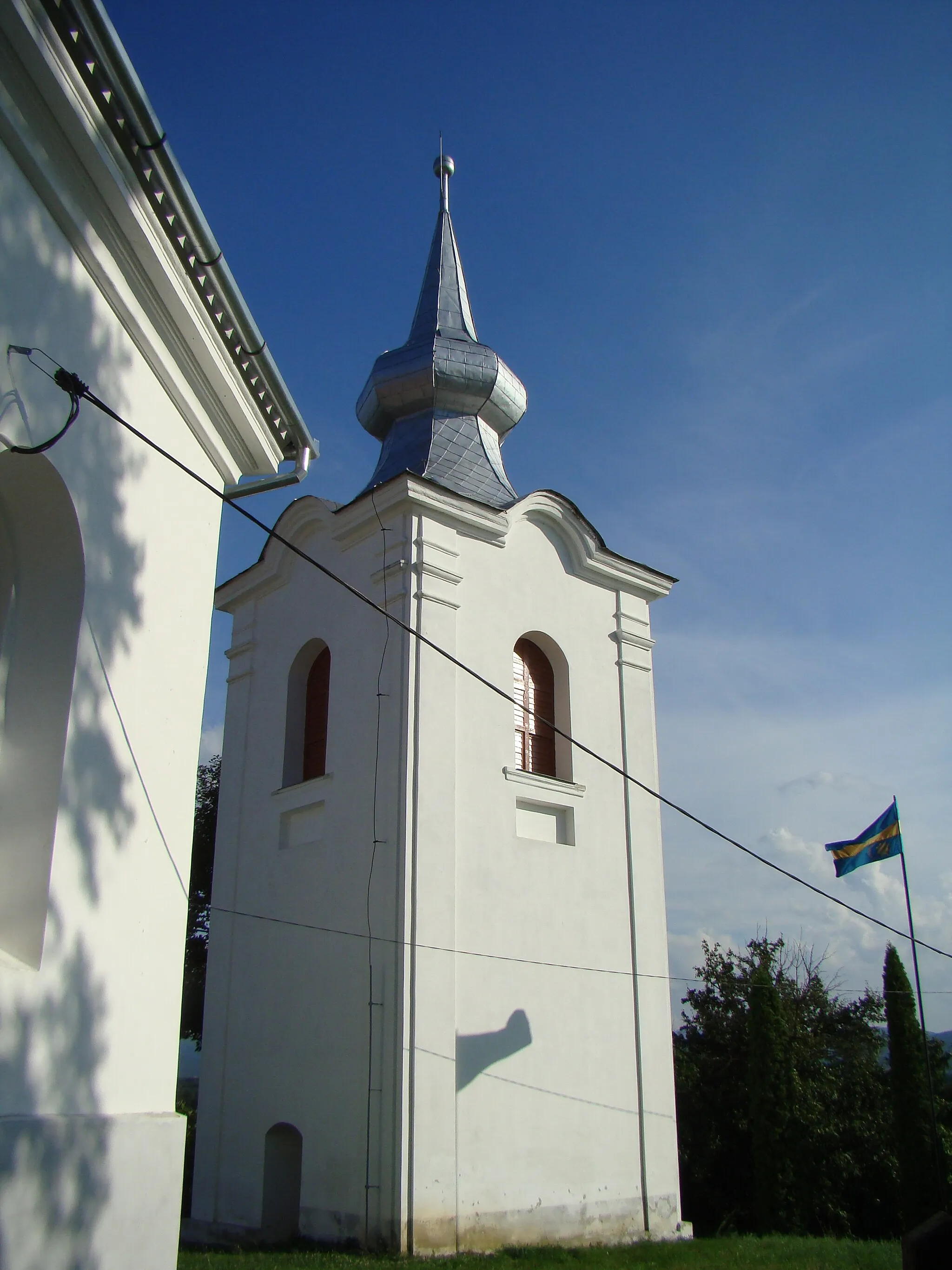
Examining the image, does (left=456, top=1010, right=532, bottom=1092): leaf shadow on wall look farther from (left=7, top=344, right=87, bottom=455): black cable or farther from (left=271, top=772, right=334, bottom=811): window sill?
(left=7, top=344, right=87, bottom=455): black cable

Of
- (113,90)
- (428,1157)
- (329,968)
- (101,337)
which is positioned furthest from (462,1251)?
(113,90)

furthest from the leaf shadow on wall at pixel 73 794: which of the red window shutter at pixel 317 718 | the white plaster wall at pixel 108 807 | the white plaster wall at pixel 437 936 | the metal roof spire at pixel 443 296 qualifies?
the metal roof spire at pixel 443 296

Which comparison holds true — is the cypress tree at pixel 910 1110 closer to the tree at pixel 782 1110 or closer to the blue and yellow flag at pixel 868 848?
the tree at pixel 782 1110

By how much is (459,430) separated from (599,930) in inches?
313

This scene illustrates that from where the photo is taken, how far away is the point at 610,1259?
37.0ft

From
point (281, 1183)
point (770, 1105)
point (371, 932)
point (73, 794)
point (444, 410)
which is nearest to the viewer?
point (73, 794)

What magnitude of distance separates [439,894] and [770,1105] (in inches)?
383

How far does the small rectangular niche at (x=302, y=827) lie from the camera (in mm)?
13711

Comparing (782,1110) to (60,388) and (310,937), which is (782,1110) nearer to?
(310,937)

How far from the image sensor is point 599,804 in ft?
47.8

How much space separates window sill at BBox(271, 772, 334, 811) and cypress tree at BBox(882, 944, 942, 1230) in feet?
41.7

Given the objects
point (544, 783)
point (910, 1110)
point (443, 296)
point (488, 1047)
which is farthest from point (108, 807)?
point (910, 1110)

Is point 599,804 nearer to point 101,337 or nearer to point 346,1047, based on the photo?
point 346,1047

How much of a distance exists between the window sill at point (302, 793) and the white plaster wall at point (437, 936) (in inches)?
1.3
